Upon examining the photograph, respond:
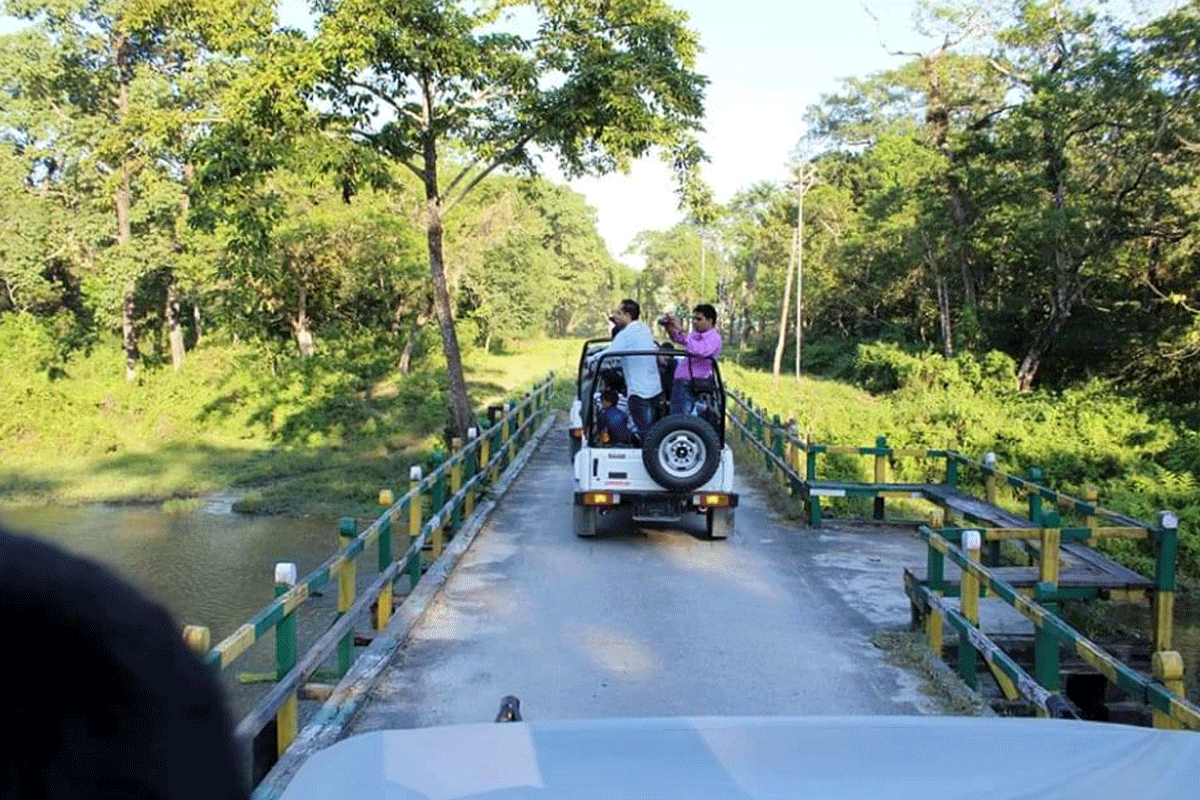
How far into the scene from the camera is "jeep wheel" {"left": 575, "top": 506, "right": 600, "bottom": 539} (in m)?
10.6

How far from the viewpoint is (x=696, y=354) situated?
1091 cm

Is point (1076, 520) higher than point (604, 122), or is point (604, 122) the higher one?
point (604, 122)

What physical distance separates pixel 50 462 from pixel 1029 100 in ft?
81.9

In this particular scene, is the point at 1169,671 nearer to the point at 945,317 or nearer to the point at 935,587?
the point at 935,587

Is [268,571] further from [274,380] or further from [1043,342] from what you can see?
[1043,342]

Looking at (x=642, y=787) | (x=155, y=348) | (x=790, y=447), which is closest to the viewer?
(x=642, y=787)

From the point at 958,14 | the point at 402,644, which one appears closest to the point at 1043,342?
the point at 958,14

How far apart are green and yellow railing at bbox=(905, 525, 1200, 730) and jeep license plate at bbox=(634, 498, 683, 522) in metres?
3.11

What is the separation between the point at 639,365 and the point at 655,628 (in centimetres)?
390

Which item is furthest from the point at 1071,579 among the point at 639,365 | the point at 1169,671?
the point at 639,365

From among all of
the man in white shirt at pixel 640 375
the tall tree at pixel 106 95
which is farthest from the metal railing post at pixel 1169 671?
the tall tree at pixel 106 95

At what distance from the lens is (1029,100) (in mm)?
24781

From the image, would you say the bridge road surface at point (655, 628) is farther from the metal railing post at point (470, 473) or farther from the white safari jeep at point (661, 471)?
the metal railing post at point (470, 473)

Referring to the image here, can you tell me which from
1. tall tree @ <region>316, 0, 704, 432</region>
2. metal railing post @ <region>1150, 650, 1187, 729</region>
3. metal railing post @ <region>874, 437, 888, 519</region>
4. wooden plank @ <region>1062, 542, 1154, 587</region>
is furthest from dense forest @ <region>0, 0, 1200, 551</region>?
metal railing post @ <region>1150, 650, 1187, 729</region>
